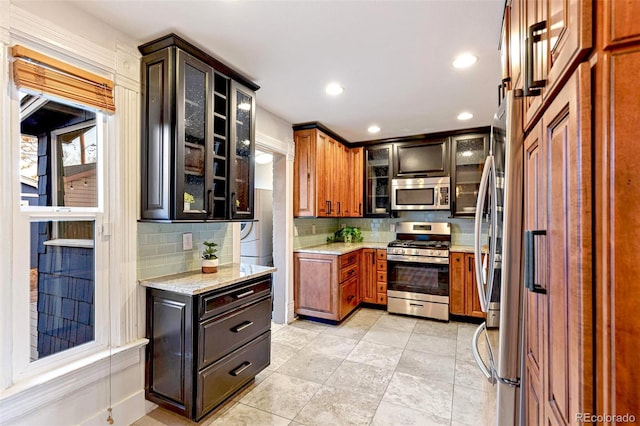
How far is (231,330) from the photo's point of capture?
207 centimetres

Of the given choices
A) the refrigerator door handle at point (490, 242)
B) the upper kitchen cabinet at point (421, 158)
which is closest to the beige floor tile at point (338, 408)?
the refrigerator door handle at point (490, 242)

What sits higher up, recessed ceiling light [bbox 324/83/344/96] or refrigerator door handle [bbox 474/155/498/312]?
recessed ceiling light [bbox 324/83/344/96]

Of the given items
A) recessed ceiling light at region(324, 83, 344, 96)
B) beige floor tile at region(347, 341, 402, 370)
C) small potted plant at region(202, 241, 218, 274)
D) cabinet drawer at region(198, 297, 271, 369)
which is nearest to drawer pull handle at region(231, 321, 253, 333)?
cabinet drawer at region(198, 297, 271, 369)

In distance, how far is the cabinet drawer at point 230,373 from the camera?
6.10 ft

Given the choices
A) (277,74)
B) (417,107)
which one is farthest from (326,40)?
(417,107)

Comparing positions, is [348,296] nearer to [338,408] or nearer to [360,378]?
[360,378]

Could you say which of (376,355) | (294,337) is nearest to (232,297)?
(294,337)

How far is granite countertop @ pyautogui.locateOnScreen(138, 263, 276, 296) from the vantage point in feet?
6.09

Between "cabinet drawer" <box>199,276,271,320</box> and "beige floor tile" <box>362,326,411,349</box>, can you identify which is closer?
"cabinet drawer" <box>199,276,271,320</box>

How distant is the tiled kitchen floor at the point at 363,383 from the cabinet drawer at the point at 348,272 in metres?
0.61

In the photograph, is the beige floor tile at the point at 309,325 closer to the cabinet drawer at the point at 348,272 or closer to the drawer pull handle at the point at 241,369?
the cabinet drawer at the point at 348,272

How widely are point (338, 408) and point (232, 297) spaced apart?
42.2 inches

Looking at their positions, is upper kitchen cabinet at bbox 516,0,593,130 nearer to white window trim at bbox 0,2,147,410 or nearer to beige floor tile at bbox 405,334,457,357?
white window trim at bbox 0,2,147,410

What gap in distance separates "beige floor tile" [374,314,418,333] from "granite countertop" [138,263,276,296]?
6.47ft
